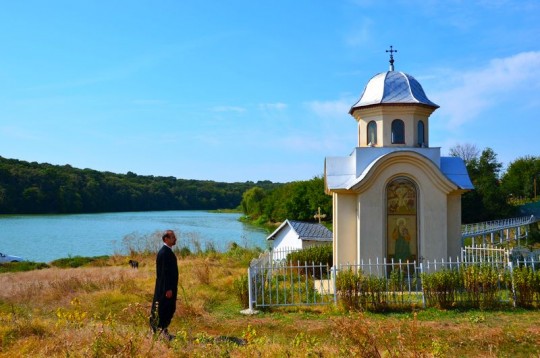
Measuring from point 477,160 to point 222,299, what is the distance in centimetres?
4559

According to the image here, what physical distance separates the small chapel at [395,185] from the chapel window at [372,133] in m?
0.03

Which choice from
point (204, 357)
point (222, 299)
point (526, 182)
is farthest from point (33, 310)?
point (526, 182)

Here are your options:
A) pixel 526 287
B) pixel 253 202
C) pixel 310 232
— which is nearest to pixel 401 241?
pixel 526 287

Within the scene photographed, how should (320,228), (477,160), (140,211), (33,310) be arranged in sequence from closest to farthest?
(33,310) < (320,228) < (477,160) < (140,211)

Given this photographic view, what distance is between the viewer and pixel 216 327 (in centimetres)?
983

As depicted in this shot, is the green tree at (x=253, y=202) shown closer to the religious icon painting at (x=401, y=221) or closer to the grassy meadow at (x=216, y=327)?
the grassy meadow at (x=216, y=327)

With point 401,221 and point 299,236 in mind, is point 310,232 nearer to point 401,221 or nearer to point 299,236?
point 299,236

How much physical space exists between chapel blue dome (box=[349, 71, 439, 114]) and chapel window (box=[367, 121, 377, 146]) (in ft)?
1.99

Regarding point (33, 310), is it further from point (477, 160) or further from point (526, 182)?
point (526, 182)

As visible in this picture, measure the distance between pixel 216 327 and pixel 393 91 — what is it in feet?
28.4

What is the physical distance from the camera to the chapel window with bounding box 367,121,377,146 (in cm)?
1490

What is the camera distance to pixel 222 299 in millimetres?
12773

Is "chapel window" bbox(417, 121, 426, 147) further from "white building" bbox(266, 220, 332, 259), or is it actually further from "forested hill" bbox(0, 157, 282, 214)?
"forested hill" bbox(0, 157, 282, 214)

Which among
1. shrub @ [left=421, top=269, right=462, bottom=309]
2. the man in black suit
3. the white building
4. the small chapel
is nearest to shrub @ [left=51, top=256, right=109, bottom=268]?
the white building
